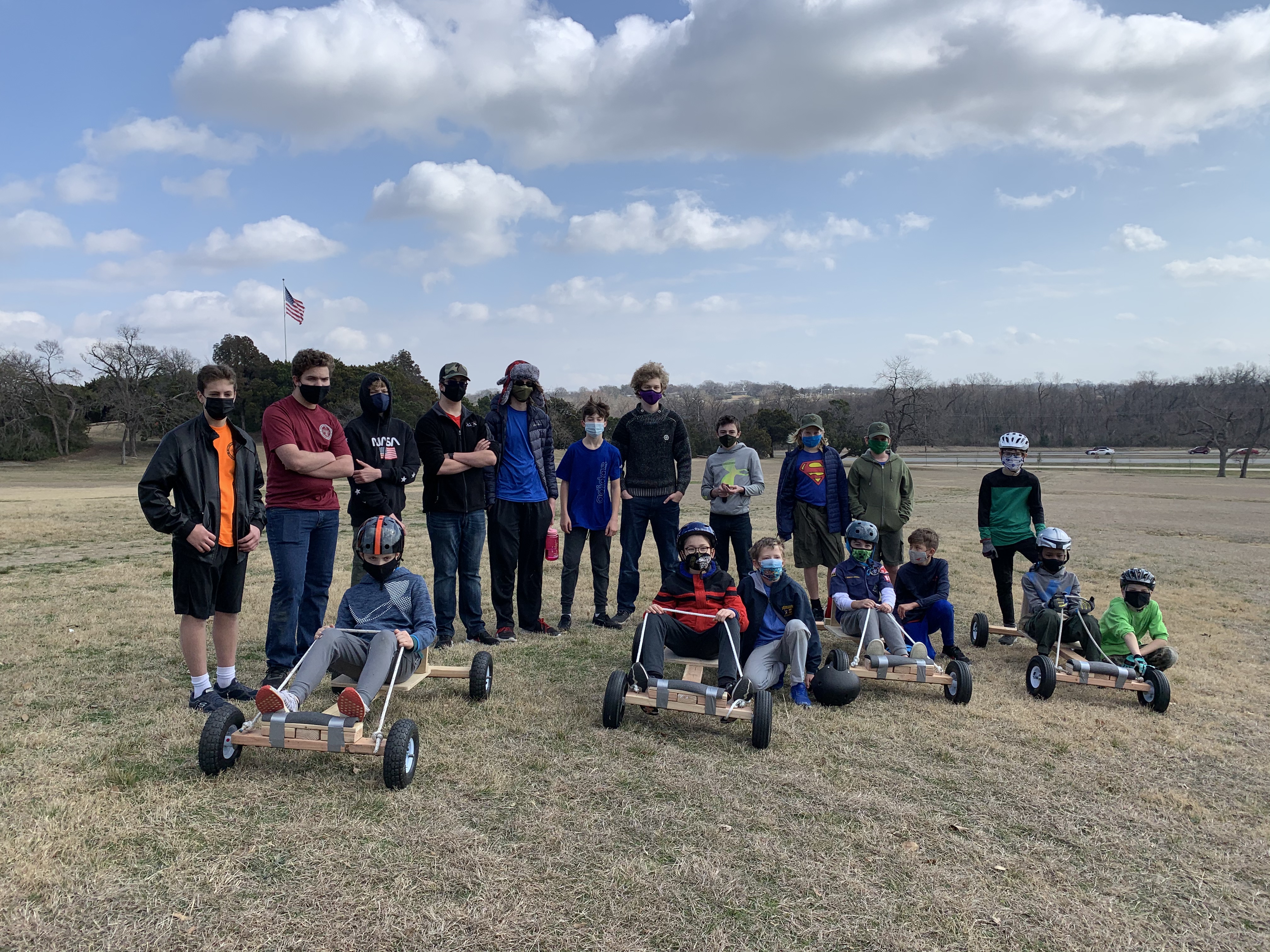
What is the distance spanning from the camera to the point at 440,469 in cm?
700

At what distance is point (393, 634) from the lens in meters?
5.08

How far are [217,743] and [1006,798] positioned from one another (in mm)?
4621

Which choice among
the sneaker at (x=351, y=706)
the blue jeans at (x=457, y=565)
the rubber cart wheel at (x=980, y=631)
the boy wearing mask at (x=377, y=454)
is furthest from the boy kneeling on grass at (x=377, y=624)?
the rubber cart wheel at (x=980, y=631)

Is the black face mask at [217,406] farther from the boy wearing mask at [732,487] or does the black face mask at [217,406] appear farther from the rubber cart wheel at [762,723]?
the boy wearing mask at [732,487]

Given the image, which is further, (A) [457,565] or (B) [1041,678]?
(A) [457,565]

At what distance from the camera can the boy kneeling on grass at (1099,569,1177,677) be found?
640cm

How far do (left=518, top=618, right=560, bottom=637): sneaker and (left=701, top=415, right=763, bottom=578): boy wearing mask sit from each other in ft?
6.28

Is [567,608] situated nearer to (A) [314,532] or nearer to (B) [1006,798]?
(A) [314,532]

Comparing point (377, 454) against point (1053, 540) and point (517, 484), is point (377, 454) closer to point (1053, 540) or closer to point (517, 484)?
point (517, 484)

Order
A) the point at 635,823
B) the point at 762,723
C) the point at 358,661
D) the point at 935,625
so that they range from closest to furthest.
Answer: the point at 635,823, the point at 762,723, the point at 358,661, the point at 935,625

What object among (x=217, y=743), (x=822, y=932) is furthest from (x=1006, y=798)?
(x=217, y=743)

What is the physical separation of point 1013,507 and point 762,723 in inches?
183

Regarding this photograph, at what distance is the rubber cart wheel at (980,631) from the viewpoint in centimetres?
782

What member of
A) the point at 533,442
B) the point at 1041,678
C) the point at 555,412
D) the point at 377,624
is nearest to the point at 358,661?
the point at 377,624
